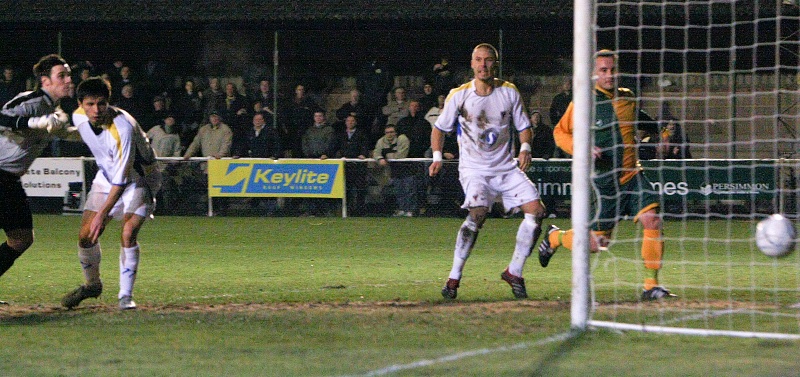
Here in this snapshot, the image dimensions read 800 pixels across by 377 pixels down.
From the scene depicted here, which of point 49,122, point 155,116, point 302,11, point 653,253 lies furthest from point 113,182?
point 302,11

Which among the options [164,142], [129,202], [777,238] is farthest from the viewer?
[164,142]

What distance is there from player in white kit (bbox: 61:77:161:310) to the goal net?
319cm

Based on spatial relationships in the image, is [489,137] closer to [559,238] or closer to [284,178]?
[559,238]

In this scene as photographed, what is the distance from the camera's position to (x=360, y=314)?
7.58 meters

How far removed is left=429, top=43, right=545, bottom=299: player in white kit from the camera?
8.77m

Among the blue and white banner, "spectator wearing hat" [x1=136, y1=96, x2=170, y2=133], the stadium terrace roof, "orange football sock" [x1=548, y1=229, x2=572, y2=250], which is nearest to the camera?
"orange football sock" [x1=548, y1=229, x2=572, y2=250]

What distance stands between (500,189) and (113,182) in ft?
9.87

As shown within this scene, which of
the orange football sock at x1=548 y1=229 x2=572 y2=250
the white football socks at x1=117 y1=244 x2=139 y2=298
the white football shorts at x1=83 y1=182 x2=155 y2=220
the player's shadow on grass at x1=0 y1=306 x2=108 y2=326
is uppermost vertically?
the white football shorts at x1=83 y1=182 x2=155 y2=220

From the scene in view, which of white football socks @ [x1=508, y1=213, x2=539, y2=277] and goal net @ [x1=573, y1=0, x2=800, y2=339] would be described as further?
white football socks @ [x1=508, y1=213, x2=539, y2=277]

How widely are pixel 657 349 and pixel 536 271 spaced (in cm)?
479

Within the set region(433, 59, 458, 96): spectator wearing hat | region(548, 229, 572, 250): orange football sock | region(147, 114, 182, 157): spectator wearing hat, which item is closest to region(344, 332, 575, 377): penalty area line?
region(548, 229, 572, 250): orange football sock

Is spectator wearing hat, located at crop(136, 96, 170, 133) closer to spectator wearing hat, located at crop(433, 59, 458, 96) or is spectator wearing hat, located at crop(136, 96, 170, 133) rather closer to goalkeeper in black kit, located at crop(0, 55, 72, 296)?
spectator wearing hat, located at crop(433, 59, 458, 96)

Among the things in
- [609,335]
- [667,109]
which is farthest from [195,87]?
[609,335]

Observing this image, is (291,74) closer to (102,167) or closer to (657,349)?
(102,167)
